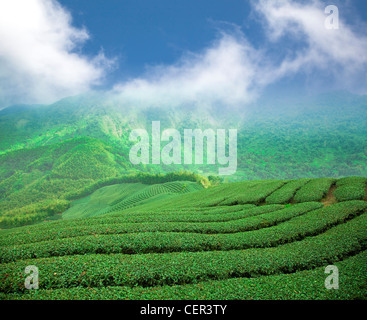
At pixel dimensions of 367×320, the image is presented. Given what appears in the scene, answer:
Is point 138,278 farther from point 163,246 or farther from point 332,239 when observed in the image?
point 332,239

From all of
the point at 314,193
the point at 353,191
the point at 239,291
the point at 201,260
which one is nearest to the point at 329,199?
the point at 314,193

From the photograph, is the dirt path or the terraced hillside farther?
the dirt path

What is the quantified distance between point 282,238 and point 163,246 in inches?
384

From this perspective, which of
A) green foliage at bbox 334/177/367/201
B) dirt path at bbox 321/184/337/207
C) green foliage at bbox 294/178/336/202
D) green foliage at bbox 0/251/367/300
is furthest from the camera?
green foliage at bbox 294/178/336/202

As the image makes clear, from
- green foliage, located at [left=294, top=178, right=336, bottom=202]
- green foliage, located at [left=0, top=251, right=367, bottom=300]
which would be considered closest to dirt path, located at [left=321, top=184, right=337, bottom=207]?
green foliage, located at [left=294, top=178, right=336, bottom=202]

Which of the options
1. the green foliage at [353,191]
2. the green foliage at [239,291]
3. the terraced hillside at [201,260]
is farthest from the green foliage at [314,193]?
the green foliage at [239,291]

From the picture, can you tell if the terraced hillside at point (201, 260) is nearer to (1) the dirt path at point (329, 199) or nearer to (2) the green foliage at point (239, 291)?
(2) the green foliage at point (239, 291)

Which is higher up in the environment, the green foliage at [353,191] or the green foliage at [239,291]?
the green foliage at [353,191]

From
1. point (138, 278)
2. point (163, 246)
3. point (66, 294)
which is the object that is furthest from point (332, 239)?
point (66, 294)

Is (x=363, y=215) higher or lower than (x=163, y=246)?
higher

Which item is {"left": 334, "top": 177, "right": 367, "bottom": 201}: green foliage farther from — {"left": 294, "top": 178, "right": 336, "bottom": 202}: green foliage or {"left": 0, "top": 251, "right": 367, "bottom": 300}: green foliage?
{"left": 0, "top": 251, "right": 367, "bottom": 300}: green foliage

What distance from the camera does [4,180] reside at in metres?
196

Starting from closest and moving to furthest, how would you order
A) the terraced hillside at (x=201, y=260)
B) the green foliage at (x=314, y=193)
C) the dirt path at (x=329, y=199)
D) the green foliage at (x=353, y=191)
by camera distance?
1. the terraced hillside at (x=201, y=260)
2. the green foliage at (x=353, y=191)
3. the dirt path at (x=329, y=199)
4. the green foliage at (x=314, y=193)
